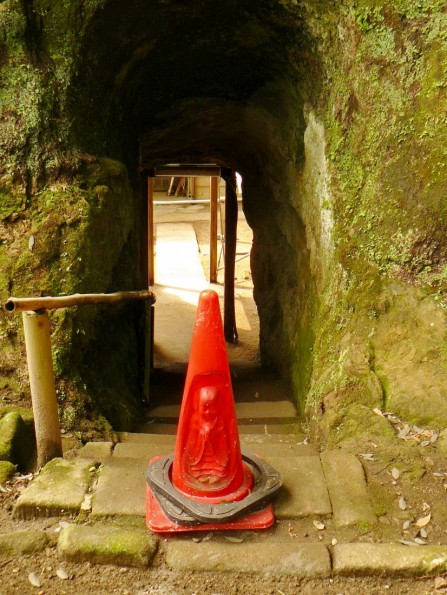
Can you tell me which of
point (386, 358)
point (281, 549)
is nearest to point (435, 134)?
point (386, 358)

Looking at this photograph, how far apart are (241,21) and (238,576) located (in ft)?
11.9

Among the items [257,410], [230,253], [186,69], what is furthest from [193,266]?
[257,410]

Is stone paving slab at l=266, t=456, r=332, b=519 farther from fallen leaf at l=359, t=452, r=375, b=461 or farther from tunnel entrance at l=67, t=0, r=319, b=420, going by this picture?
tunnel entrance at l=67, t=0, r=319, b=420

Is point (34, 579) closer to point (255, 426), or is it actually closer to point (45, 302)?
point (45, 302)

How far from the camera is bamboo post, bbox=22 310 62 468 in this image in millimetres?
2447

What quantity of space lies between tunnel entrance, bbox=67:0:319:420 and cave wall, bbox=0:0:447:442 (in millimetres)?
22

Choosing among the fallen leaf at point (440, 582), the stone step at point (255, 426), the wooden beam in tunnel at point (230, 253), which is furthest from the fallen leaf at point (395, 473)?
the wooden beam in tunnel at point (230, 253)

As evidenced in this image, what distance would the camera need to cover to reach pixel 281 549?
2.05m

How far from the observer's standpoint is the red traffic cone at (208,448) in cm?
219

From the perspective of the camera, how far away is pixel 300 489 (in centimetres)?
237

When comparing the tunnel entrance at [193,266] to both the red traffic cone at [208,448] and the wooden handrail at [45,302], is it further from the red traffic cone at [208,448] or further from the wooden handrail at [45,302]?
the red traffic cone at [208,448]

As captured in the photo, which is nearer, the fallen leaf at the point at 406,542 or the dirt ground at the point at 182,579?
the dirt ground at the point at 182,579

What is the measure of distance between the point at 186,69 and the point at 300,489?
362cm

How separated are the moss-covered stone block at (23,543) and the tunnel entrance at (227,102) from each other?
2386mm
